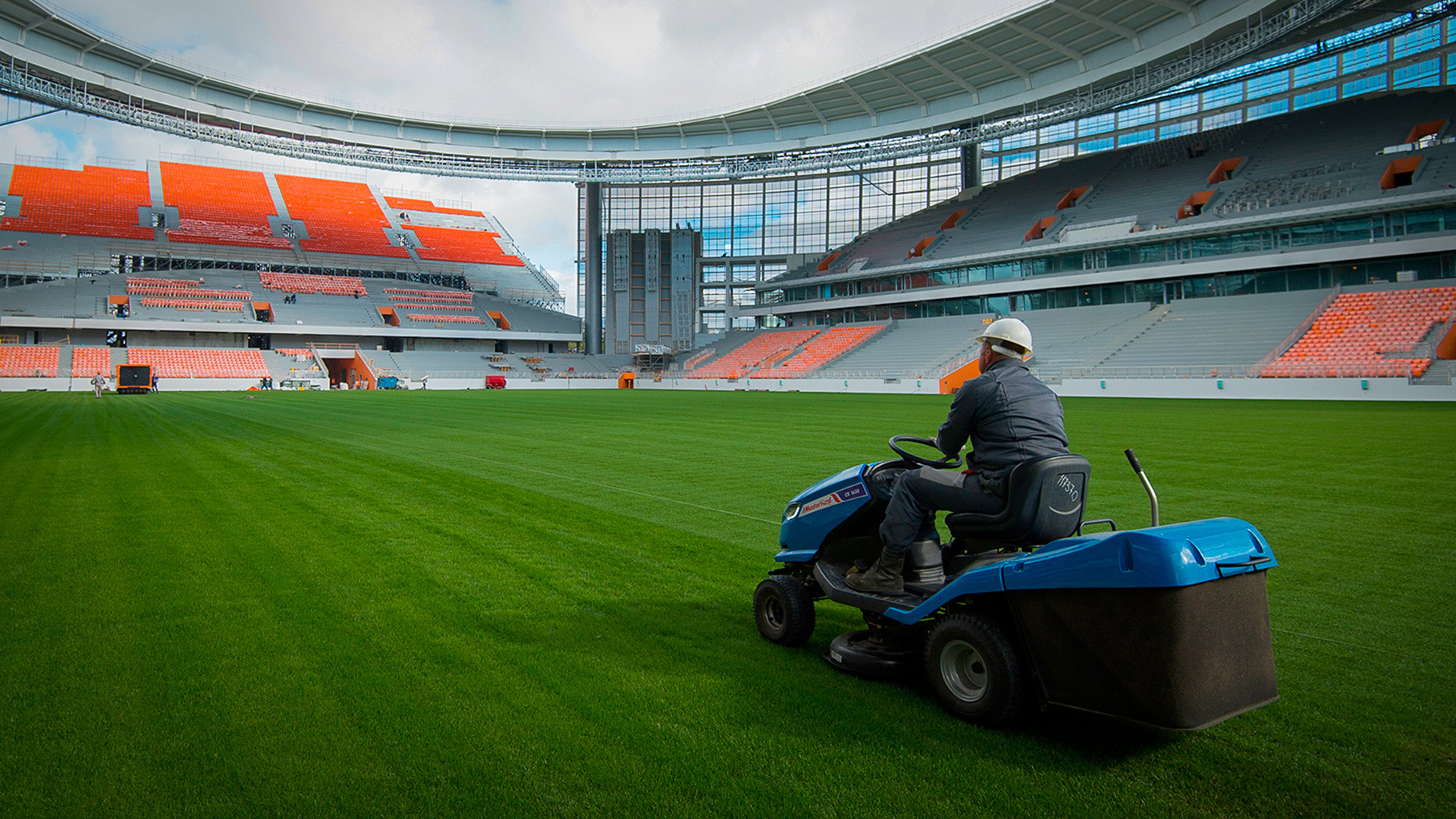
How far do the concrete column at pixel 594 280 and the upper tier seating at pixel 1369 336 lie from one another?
50301 mm

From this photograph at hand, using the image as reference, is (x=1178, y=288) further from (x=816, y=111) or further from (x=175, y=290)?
(x=175, y=290)

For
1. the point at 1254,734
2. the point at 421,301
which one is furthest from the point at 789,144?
the point at 1254,734

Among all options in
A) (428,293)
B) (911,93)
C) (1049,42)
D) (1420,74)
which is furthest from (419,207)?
(1420,74)

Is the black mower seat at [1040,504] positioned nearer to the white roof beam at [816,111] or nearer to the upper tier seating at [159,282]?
the white roof beam at [816,111]

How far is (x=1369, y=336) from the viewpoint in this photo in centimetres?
2942

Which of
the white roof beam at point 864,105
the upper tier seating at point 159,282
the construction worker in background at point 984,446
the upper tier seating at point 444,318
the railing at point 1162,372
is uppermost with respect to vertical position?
the white roof beam at point 864,105

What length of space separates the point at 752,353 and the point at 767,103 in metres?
18.2

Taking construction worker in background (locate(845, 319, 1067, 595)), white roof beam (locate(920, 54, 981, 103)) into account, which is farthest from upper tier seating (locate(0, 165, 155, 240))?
construction worker in background (locate(845, 319, 1067, 595))

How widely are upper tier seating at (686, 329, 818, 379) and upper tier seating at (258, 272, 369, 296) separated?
2825 cm

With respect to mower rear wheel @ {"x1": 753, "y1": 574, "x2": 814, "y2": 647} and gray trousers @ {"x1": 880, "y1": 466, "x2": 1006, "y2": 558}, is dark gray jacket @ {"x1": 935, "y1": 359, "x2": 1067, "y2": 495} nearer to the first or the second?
gray trousers @ {"x1": 880, "y1": 466, "x2": 1006, "y2": 558}

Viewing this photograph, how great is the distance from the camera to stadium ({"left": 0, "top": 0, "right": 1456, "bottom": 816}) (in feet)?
9.06

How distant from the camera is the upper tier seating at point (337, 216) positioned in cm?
6644

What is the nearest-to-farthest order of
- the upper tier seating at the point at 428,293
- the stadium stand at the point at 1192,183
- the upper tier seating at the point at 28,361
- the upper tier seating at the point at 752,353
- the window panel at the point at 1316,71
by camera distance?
the stadium stand at the point at 1192,183
the upper tier seating at the point at 28,361
the window panel at the point at 1316,71
the upper tier seating at the point at 752,353
the upper tier seating at the point at 428,293

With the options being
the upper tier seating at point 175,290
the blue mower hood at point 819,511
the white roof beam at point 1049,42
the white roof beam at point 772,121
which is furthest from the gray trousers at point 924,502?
the upper tier seating at point 175,290
